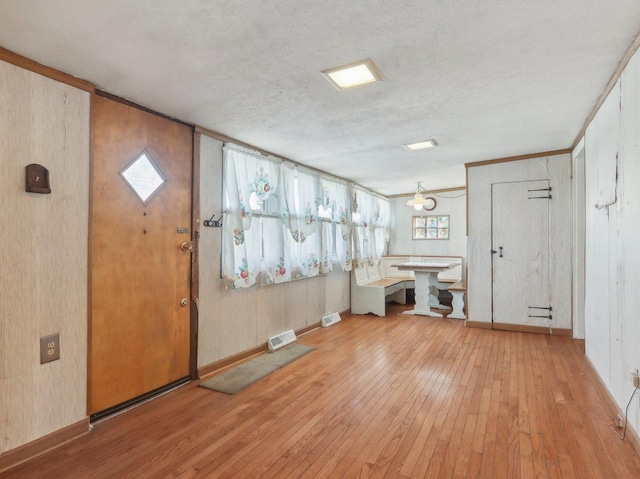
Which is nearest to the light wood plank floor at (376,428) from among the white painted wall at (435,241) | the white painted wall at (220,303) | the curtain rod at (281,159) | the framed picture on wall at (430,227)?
the white painted wall at (220,303)

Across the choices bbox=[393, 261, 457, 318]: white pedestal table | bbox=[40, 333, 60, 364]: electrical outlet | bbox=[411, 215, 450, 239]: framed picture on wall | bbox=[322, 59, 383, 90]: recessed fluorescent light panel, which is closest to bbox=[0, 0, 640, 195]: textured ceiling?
bbox=[322, 59, 383, 90]: recessed fluorescent light panel

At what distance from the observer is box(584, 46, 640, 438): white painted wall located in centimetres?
199

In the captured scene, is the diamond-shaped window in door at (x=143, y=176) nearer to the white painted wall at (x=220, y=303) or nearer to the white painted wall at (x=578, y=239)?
the white painted wall at (x=220, y=303)

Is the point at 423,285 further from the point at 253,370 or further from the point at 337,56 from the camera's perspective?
the point at 337,56

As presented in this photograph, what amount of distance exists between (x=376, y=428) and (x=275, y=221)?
2.55 meters

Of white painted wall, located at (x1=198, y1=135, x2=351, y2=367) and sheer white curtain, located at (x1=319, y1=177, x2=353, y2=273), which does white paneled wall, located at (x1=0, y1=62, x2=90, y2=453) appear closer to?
white painted wall, located at (x1=198, y1=135, x2=351, y2=367)

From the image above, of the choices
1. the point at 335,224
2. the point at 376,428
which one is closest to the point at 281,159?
the point at 335,224

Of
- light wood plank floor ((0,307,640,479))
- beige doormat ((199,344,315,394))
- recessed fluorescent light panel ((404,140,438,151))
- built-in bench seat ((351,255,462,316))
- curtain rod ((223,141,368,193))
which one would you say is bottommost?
beige doormat ((199,344,315,394))

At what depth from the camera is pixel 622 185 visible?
2213 mm

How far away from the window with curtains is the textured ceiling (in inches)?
23.1

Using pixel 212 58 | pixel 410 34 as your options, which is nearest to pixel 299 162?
pixel 212 58

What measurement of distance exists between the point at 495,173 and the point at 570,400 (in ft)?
10.3

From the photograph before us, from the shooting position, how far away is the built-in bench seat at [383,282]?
581 centimetres

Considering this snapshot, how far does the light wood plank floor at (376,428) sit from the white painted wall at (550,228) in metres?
1.16
